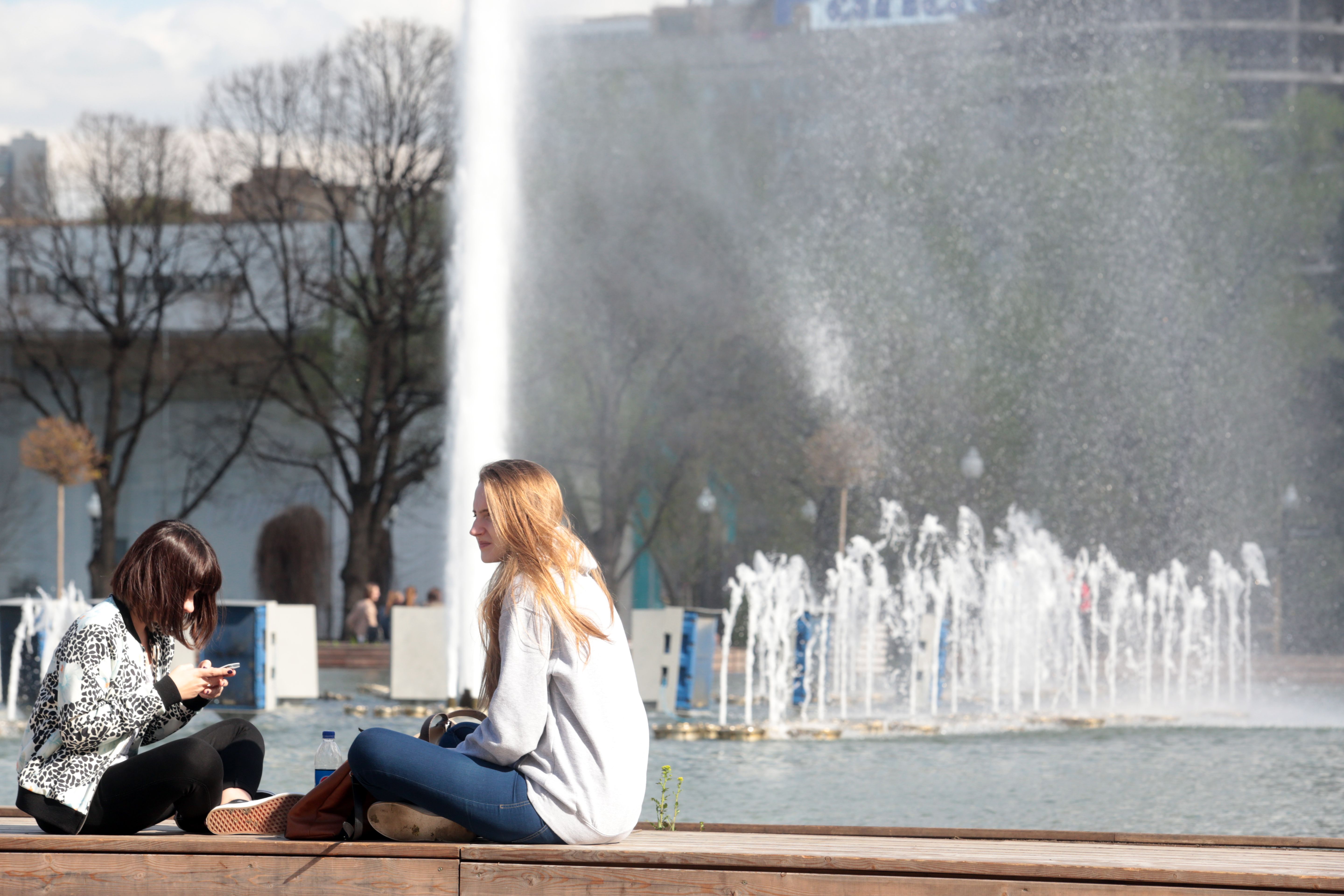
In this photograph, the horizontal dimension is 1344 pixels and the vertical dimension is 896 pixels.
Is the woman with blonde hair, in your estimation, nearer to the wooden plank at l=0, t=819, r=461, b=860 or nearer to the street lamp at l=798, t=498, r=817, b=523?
the wooden plank at l=0, t=819, r=461, b=860

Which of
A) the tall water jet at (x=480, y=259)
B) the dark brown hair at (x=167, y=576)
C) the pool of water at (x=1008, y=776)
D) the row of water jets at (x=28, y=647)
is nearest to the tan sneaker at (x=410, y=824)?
the dark brown hair at (x=167, y=576)

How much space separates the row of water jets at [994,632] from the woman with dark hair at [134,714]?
8.55m

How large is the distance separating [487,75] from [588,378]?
472 inches

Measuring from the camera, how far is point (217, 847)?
338 cm

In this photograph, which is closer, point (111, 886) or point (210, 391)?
point (111, 886)

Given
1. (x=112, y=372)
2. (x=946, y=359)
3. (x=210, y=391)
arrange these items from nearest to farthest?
(x=946, y=359), (x=112, y=372), (x=210, y=391)

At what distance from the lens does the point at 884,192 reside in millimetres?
28766

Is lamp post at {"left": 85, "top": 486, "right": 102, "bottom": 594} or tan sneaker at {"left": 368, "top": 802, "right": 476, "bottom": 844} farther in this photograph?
lamp post at {"left": 85, "top": 486, "right": 102, "bottom": 594}

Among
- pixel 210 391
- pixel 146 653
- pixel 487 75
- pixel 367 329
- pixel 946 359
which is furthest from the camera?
pixel 210 391

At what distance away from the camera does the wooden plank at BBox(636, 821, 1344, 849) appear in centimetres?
368

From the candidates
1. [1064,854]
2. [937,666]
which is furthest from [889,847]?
[937,666]

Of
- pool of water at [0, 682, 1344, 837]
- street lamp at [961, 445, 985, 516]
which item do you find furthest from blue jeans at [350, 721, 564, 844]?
street lamp at [961, 445, 985, 516]

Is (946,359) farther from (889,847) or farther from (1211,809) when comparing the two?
(889,847)

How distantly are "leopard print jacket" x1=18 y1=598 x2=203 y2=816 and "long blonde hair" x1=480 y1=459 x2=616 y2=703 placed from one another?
856mm
